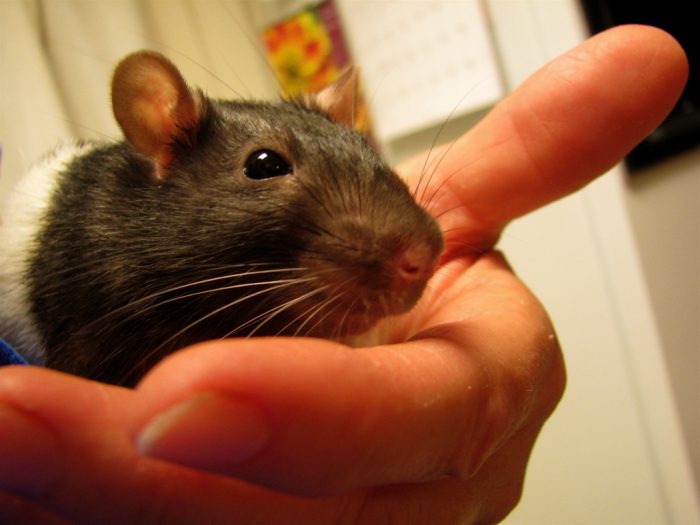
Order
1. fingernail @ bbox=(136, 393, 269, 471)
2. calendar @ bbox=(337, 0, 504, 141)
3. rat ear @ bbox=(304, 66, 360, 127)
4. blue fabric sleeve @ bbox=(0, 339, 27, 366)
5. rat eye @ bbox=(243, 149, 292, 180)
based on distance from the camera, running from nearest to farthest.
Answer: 1. fingernail @ bbox=(136, 393, 269, 471)
2. blue fabric sleeve @ bbox=(0, 339, 27, 366)
3. rat eye @ bbox=(243, 149, 292, 180)
4. rat ear @ bbox=(304, 66, 360, 127)
5. calendar @ bbox=(337, 0, 504, 141)

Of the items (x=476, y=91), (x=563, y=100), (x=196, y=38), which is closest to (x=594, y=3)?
→ (x=476, y=91)

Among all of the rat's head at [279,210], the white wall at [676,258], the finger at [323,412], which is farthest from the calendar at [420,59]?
the finger at [323,412]

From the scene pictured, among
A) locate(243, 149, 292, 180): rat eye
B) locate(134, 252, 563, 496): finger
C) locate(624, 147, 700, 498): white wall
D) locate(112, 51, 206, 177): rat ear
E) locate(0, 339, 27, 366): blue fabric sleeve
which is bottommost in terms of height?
locate(624, 147, 700, 498): white wall

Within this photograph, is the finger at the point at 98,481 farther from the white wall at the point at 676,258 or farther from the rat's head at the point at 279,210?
the white wall at the point at 676,258

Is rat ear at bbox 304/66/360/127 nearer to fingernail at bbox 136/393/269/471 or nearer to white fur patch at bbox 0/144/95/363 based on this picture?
white fur patch at bbox 0/144/95/363

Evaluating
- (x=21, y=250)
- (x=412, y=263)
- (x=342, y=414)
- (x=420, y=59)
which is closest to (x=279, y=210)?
(x=412, y=263)

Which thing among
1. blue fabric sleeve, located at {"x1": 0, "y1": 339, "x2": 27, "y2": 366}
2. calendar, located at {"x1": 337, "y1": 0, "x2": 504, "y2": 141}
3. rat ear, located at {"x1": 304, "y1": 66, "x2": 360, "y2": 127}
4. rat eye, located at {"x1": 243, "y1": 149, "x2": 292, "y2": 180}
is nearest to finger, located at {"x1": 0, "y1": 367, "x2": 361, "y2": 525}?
blue fabric sleeve, located at {"x1": 0, "y1": 339, "x2": 27, "y2": 366}

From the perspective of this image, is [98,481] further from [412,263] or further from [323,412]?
[412,263]
